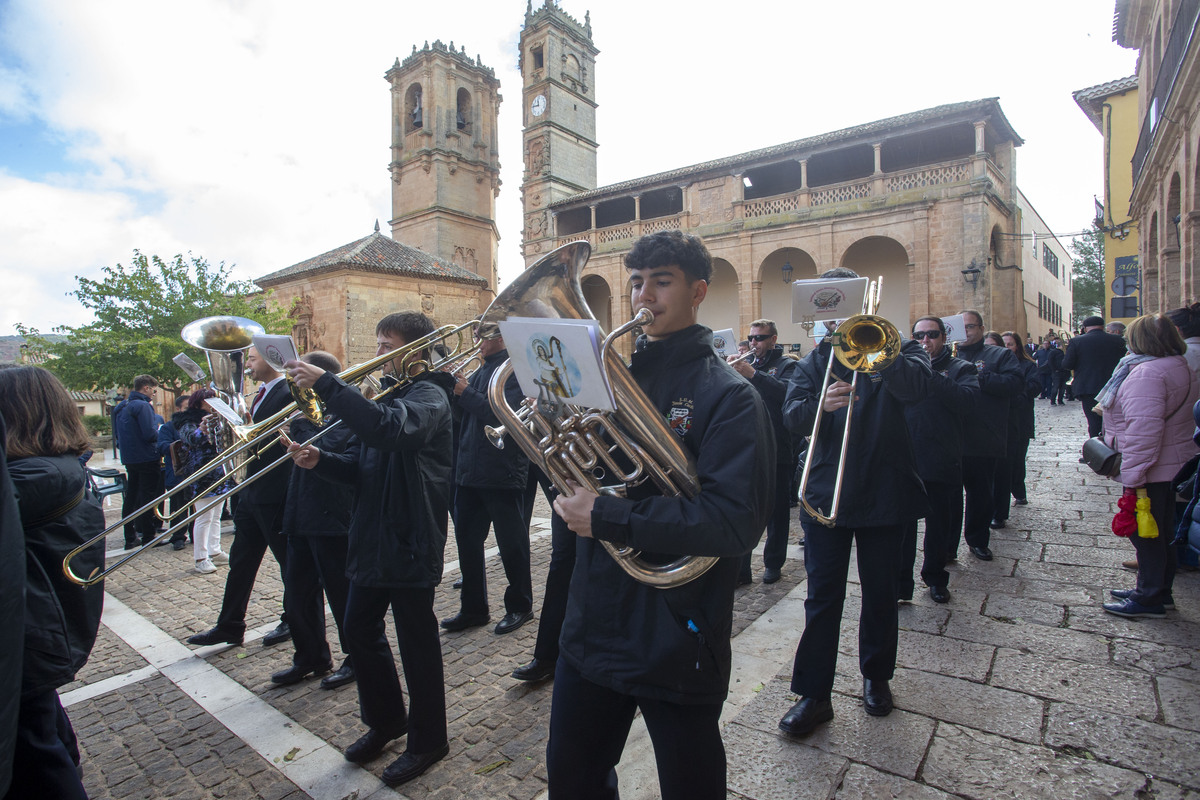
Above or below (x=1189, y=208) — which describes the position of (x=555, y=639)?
below

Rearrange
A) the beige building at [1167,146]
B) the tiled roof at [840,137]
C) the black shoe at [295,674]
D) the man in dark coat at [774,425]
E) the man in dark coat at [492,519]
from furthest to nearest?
the tiled roof at [840,137], the beige building at [1167,146], the man in dark coat at [774,425], the man in dark coat at [492,519], the black shoe at [295,674]

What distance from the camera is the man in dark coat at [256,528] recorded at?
411 centimetres

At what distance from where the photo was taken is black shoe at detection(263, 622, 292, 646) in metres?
4.35

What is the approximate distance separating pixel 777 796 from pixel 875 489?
139 centimetres

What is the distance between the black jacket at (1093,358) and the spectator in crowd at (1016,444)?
1.88m

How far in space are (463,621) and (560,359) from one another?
3.44 metres

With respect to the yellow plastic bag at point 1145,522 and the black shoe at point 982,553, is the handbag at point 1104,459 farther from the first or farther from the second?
the black shoe at point 982,553

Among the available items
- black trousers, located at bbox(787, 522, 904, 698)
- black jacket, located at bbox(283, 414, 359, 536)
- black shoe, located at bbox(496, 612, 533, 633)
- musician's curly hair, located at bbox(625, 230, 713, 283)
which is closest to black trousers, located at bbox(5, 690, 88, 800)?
black jacket, located at bbox(283, 414, 359, 536)

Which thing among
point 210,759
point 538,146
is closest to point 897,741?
point 210,759

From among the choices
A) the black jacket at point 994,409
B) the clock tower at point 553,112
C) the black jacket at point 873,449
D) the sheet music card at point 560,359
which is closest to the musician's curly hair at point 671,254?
the sheet music card at point 560,359

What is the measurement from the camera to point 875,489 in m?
2.99

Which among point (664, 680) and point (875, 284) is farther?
point (875, 284)

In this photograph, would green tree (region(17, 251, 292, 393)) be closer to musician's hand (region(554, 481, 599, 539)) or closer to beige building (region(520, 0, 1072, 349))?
beige building (region(520, 0, 1072, 349))

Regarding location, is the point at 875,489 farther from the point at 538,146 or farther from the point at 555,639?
the point at 538,146
